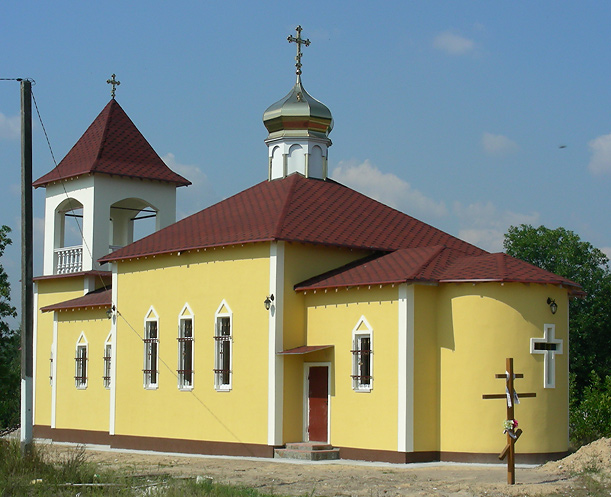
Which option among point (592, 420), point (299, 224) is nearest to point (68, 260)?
point (299, 224)

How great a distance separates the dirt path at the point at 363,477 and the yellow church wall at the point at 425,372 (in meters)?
0.85

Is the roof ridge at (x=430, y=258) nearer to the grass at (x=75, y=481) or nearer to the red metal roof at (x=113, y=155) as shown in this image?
the grass at (x=75, y=481)

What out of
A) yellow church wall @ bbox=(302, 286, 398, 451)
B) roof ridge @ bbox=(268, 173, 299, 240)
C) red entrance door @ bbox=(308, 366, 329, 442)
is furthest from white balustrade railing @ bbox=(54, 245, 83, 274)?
red entrance door @ bbox=(308, 366, 329, 442)

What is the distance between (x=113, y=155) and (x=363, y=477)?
50.5ft

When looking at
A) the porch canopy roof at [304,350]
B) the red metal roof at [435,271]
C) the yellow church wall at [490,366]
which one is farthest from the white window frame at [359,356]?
the yellow church wall at [490,366]

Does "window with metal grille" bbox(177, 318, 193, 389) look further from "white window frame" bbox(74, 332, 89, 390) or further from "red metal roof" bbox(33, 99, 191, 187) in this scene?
"red metal roof" bbox(33, 99, 191, 187)

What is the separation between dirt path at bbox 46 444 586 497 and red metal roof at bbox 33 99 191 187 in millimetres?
10608

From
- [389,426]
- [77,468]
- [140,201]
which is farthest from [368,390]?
[140,201]

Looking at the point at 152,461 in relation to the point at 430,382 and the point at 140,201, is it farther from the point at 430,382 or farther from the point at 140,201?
the point at 140,201

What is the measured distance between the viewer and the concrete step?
67.0 ft

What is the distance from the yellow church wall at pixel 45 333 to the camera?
95.9ft

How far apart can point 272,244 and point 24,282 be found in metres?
5.77

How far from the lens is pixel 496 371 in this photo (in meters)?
19.5

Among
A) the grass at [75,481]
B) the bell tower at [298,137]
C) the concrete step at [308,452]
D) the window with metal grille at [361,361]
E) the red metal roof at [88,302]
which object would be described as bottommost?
the concrete step at [308,452]
